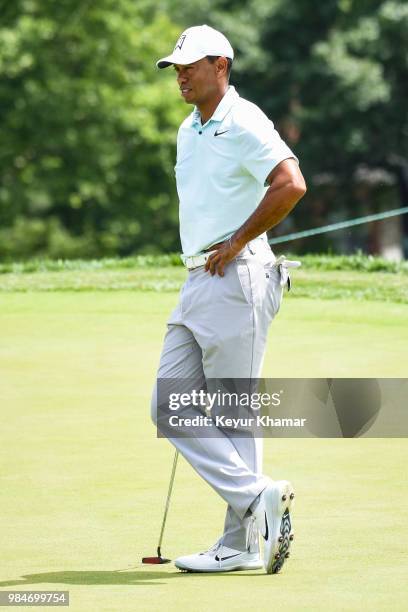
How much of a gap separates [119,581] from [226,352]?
96 cm

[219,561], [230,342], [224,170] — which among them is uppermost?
[224,170]

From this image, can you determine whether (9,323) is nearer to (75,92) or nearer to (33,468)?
(33,468)

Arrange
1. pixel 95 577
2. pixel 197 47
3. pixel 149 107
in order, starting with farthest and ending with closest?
1. pixel 149 107
2. pixel 197 47
3. pixel 95 577

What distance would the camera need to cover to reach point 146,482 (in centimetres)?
666

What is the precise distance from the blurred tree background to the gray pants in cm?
3788

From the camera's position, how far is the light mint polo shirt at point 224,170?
5.55m

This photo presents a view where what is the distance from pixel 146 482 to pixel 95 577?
147cm

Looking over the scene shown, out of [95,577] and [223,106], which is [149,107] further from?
[95,577]

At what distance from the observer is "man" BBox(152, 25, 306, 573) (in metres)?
5.54

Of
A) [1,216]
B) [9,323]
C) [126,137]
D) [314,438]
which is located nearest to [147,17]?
[126,137]

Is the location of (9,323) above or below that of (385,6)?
below

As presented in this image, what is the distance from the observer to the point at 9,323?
10812 millimetres

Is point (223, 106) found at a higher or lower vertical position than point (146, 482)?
higher

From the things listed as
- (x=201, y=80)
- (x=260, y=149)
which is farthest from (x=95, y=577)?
(x=201, y=80)
